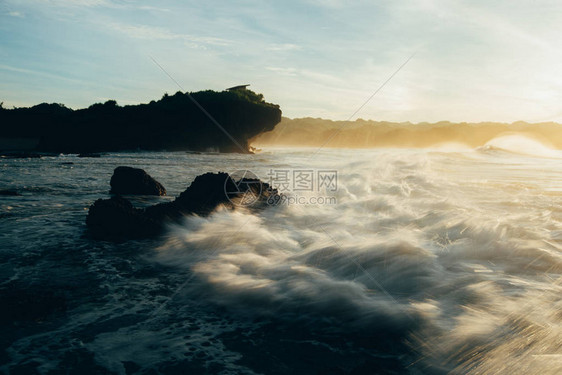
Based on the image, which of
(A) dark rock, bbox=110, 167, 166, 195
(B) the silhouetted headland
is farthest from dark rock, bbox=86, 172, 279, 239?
(B) the silhouetted headland

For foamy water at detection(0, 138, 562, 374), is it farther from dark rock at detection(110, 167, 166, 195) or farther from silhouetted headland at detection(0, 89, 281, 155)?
silhouetted headland at detection(0, 89, 281, 155)

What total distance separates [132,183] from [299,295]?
758 cm

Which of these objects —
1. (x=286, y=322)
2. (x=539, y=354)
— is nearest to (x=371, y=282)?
(x=286, y=322)

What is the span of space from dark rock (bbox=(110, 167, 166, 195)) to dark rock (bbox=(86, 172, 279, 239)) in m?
2.78

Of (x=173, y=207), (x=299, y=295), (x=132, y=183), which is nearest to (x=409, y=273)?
(x=299, y=295)

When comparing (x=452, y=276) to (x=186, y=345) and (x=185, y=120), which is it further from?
(x=185, y=120)

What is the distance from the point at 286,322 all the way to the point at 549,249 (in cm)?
399

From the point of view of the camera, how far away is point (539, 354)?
8.61 ft

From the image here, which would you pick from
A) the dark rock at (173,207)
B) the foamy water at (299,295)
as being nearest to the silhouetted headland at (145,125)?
the dark rock at (173,207)

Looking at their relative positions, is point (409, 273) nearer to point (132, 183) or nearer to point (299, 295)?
point (299, 295)

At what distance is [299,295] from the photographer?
11.8 ft

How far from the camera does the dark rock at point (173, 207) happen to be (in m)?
5.44

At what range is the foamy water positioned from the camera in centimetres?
254

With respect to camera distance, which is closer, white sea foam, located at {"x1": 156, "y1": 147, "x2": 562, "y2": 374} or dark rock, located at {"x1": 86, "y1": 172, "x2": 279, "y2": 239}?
white sea foam, located at {"x1": 156, "y1": 147, "x2": 562, "y2": 374}
